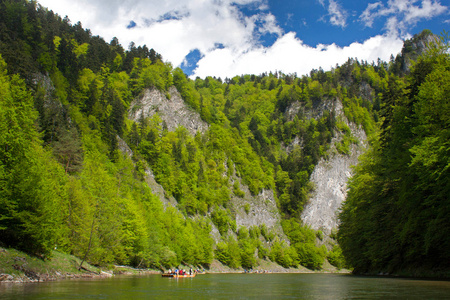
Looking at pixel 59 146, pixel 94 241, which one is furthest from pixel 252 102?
pixel 94 241

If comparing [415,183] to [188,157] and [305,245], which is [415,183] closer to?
[188,157]

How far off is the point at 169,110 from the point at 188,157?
18.1 metres

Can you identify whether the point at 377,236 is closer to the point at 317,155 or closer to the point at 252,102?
the point at 317,155

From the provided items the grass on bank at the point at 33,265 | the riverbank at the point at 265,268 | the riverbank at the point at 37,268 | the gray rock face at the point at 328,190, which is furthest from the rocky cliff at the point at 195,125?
the grass on bank at the point at 33,265

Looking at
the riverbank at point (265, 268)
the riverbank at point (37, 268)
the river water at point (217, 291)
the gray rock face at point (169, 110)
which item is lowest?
the riverbank at point (265, 268)

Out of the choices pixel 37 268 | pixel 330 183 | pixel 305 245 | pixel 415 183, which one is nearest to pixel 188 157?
pixel 305 245

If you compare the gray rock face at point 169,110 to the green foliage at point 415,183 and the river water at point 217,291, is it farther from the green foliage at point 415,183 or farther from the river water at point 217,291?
the river water at point 217,291

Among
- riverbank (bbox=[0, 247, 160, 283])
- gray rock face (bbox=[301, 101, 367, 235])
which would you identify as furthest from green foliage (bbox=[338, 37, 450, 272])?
gray rock face (bbox=[301, 101, 367, 235])

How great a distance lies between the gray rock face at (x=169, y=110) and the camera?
347ft

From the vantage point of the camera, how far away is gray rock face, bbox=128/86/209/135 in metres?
106

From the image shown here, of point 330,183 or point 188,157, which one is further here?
point 330,183

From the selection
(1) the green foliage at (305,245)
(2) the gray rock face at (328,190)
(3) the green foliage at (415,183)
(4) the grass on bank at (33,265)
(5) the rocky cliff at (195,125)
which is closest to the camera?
(4) the grass on bank at (33,265)

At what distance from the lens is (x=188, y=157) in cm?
10369

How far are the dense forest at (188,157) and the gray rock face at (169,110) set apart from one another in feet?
7.96
